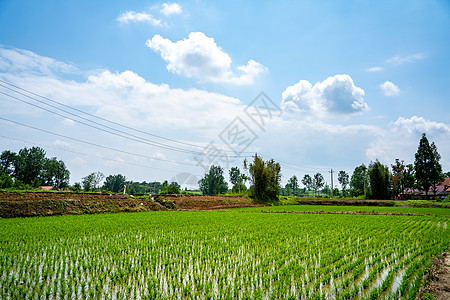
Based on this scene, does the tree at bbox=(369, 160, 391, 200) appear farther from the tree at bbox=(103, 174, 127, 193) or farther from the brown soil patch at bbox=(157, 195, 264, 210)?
the tree at bbox=(103, 174, 127, 193)

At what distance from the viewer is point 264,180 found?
43.8m

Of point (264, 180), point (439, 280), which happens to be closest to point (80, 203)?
point (439, 280)

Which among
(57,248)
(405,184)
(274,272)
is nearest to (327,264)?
(274,272)

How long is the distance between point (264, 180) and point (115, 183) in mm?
83504

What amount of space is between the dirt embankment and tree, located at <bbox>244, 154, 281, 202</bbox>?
38.8ft

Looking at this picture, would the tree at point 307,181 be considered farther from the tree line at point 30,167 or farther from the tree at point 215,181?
the tree line at point 30,167

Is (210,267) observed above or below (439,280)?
below

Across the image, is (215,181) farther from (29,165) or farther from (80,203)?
(80,203)

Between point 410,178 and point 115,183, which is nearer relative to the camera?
point 410,178

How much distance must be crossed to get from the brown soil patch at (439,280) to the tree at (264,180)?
36643 millimetres

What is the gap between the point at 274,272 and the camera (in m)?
5.55

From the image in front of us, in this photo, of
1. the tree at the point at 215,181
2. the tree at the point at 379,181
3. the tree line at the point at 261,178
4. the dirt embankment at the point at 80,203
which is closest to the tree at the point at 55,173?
the tree line at the point at 261,178

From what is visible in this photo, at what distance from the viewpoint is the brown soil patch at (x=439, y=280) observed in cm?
441

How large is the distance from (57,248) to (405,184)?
58728 mm
